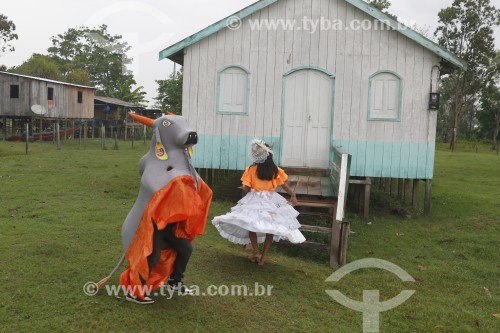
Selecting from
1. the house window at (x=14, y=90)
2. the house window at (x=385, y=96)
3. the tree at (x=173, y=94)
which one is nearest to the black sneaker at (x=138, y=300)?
the house window at (x=385, y=96)

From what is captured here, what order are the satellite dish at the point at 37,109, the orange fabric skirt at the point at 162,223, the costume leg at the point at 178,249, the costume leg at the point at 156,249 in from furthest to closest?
the satellite dish at the point at 37,109, the costume leg at the point at 178,249, the costume leg at the point at 156,249, the orange fabric skirt at the point at 162,223

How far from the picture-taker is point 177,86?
127 feet

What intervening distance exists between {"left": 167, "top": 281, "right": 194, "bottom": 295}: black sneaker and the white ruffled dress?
125 centimetres

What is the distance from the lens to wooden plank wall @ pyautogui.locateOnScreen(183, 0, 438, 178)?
11938 millimetres

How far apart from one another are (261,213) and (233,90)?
20.0 feet

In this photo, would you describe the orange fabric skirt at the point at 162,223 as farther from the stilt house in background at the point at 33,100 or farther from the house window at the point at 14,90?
the house window at the point at 14,90

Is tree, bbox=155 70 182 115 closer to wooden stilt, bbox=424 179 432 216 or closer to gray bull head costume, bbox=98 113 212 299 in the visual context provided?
wooden stilt, bbox=424 179 432 216

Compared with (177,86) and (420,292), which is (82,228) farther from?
(177,86)

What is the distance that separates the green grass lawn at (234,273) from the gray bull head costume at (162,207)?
44 centimetres

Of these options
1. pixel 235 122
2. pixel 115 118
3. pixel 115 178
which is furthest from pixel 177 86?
pixel 235 122

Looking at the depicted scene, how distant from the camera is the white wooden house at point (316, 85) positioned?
39.2 feet

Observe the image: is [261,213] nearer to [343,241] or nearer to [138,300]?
[343,241]

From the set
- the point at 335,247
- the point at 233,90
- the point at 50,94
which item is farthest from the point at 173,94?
the point at 335,247

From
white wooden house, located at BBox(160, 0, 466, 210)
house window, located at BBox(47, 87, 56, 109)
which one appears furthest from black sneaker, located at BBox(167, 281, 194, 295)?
house window, located at BBox(47, 87, 56, 109)
